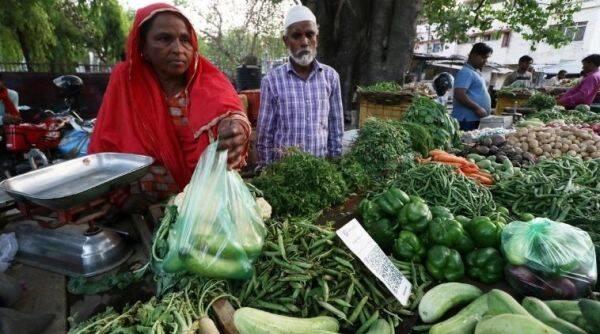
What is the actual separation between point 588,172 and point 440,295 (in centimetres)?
244

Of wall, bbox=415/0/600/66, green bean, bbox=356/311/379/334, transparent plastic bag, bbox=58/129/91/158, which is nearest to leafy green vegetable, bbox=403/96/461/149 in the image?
green bean, bbox=356/311/379/334

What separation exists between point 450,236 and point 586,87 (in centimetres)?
888

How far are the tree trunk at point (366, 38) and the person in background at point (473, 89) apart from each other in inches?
63.4

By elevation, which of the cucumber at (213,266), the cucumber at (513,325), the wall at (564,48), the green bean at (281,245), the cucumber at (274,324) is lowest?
the cucumber at (274,324)

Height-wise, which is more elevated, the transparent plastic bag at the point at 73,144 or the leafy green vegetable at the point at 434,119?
the leafy green vegetable at the point at 434,119

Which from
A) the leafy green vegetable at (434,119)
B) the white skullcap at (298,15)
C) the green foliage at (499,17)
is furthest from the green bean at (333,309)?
the green foliage at (499,17)

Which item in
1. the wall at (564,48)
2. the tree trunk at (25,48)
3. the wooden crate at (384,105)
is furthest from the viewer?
the wall at (564,48)

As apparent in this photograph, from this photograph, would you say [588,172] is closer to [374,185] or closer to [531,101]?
[374,185]

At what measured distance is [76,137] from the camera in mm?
5805

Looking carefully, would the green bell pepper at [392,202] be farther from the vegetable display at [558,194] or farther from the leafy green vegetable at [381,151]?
the vegetable display at [558,194]

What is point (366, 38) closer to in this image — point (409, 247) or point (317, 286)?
point (409, 247)

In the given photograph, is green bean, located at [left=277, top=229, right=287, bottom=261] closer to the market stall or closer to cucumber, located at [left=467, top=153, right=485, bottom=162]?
the market stall

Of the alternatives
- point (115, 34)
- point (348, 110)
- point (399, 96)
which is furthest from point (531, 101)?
→ point (115, 34)

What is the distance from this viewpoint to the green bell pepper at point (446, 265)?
66.3 inches
